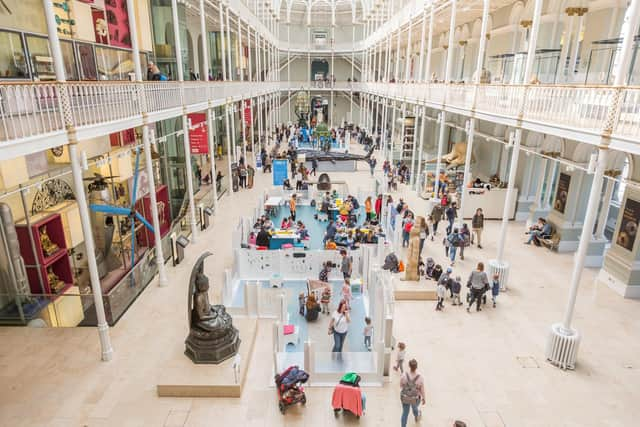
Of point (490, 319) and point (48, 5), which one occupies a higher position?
point (48, 5)

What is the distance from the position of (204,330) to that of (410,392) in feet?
12.6

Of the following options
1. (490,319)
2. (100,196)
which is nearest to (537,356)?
(490,319)

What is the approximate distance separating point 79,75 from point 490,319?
43.1 ft

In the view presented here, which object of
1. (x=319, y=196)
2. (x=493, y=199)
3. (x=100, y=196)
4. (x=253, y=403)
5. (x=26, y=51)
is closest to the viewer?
(x=253, y=403)

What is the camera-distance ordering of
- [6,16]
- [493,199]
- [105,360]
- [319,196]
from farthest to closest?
[319,196] → [493,199] → [6,16] → [105,360]

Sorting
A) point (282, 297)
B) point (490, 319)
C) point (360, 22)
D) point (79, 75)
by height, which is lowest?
point (490, 319)

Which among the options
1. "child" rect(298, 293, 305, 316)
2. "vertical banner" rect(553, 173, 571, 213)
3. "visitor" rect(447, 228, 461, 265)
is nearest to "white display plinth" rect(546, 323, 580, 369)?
"visitor" rect(447, 228, 461, 265)

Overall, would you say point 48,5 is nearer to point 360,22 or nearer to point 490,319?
point 490,319

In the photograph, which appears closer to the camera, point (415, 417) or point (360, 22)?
point (415, 417)

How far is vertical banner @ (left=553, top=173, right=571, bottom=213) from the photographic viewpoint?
13969 mm

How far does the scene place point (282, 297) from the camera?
9.52 m

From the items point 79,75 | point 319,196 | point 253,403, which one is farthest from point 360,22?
point 253,403

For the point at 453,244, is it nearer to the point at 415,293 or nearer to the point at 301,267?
the point at 415,293

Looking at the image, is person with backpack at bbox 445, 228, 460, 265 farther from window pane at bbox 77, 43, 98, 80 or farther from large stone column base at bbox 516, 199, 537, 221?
window pane at bbox 77, 43, 98, 80
